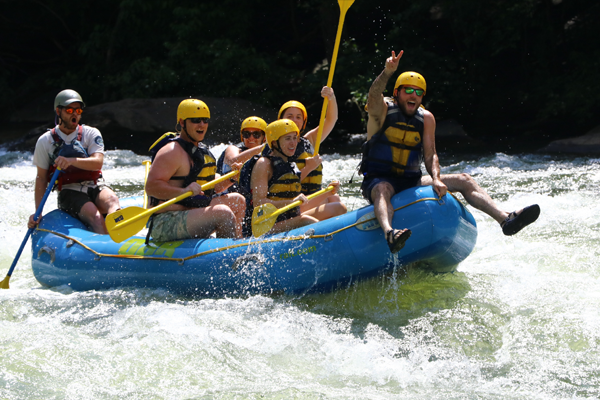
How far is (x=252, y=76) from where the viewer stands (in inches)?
521

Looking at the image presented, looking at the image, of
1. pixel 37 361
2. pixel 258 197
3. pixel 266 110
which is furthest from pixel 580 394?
pixel 266 110

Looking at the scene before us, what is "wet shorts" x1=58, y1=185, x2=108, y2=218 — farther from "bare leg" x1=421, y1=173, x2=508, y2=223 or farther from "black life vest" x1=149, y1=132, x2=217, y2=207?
"bare leg" x1=421, y1=173, x2=508, y2=223

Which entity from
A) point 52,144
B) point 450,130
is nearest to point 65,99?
point 52,144

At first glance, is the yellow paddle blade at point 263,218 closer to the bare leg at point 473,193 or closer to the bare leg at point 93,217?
the bare leg at point 473,193

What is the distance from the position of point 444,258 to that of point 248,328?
1.29 metres

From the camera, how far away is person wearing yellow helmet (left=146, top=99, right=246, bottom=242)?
408cm

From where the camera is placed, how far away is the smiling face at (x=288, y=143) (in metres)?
4.17

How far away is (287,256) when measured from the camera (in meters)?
3.99

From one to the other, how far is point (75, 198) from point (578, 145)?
8.72 m

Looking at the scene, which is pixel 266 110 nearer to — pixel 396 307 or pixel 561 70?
pixel 561 70

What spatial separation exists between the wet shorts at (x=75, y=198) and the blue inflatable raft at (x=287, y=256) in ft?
1.31

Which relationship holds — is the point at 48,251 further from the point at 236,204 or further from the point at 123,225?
the point at 236,204

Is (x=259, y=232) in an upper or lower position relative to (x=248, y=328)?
upper

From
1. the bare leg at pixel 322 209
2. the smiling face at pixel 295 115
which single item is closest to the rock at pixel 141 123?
the smiling face at pixel 295 115
